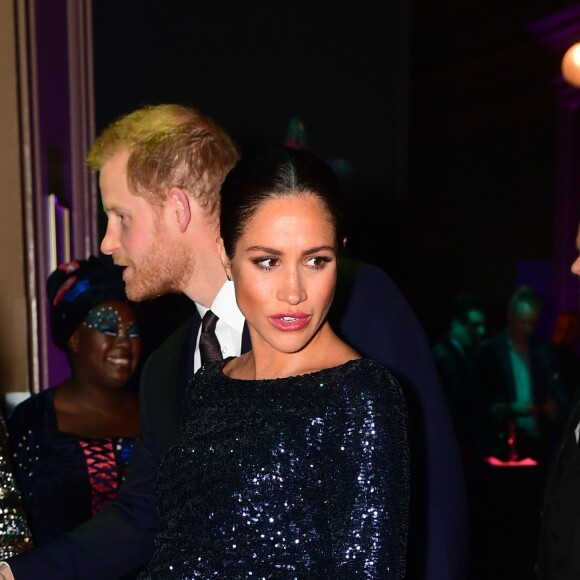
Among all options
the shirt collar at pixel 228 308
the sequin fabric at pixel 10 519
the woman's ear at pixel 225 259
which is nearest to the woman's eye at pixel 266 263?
the woman's ear at pixel 225 259

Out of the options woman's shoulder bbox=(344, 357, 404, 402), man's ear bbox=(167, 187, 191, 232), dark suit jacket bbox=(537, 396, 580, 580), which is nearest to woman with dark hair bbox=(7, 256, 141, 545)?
man's ear bbox=(167, 187, 191, 232)

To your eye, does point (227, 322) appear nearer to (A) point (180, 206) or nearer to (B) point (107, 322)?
(A) point (180, 206)

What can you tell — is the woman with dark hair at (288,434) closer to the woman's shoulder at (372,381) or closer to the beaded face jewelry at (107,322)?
the woman's shoulder at (372,381)

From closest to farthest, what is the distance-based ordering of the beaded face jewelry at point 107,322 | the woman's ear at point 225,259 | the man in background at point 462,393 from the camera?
the woman's ear at point 225,259
the beaded face jewelry at point 107,322
the man in background at point 462,393

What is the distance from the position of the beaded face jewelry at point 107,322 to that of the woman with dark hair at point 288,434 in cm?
162

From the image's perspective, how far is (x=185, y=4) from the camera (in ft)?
13.6

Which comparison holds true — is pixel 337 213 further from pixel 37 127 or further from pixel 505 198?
pixel 505 198

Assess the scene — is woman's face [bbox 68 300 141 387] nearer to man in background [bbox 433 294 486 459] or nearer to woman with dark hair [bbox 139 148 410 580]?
woman with dark hair [bbox 139 148 410 580]

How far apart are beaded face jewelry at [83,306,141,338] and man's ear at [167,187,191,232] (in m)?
1.15

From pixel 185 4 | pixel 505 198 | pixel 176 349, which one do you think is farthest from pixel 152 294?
pixel 505 198

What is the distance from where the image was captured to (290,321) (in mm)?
1489

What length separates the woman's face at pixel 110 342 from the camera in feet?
10.5

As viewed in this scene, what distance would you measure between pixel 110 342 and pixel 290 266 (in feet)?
6.20

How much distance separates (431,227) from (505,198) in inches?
40.2
